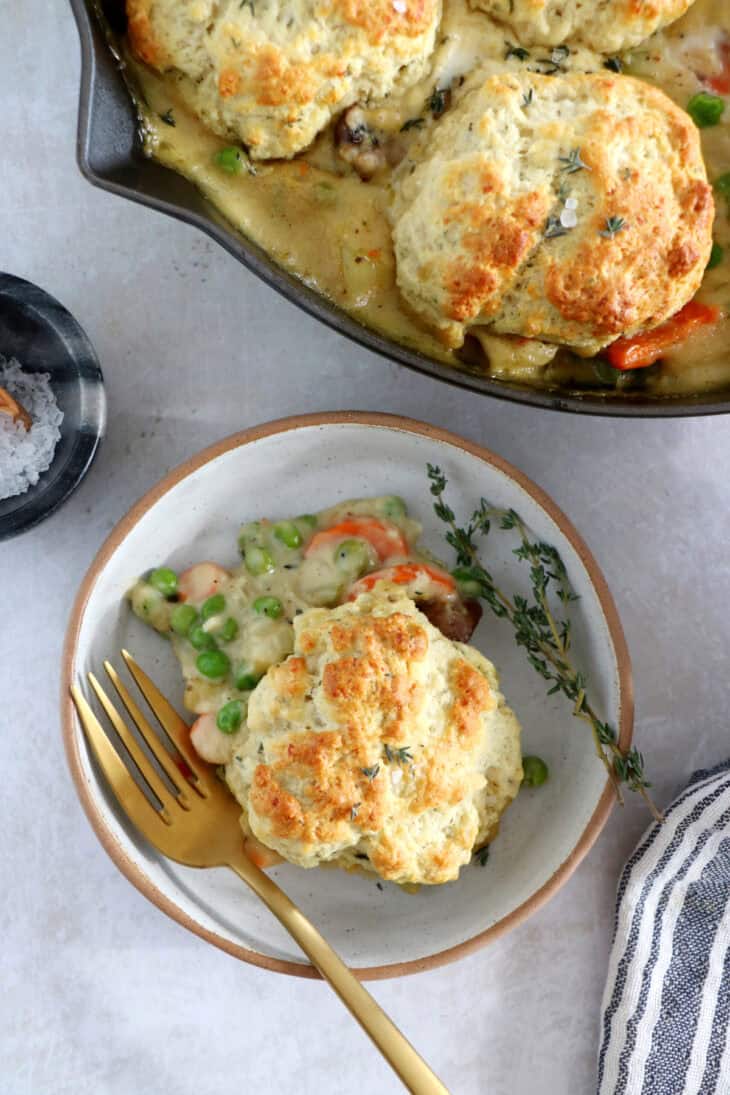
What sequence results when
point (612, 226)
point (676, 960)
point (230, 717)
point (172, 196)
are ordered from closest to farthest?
point (612, 226) → point (172, 196) → point (230, 717) → point (676, 960)

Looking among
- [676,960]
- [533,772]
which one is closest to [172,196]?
[533,772]

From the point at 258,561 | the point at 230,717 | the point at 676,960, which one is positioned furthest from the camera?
the point at 676,960

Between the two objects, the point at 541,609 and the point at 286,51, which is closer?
the point at 286,51

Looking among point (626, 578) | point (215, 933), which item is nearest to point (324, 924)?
point (215, 933)

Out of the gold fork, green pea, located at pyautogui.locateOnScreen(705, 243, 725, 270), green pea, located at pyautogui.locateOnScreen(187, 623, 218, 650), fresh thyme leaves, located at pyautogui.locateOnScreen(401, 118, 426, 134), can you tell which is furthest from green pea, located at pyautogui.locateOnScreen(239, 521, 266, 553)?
green pea, located at pyautogui.locateOnScreen(705, 243, 725, 270)

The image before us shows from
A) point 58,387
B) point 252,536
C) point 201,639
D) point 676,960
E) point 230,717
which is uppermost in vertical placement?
point 58,387

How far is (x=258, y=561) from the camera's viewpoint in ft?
9.96

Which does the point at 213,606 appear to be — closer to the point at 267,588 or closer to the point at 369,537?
the point at 267,588

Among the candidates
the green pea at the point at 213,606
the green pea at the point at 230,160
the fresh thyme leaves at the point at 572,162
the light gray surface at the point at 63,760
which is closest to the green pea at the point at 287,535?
the green pea at the point at 213,606

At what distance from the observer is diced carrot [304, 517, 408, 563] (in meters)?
3.07

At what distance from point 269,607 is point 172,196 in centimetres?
106

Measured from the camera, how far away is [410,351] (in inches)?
105

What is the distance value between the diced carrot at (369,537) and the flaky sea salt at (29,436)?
2.45 feet

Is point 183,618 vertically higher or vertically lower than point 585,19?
lower
